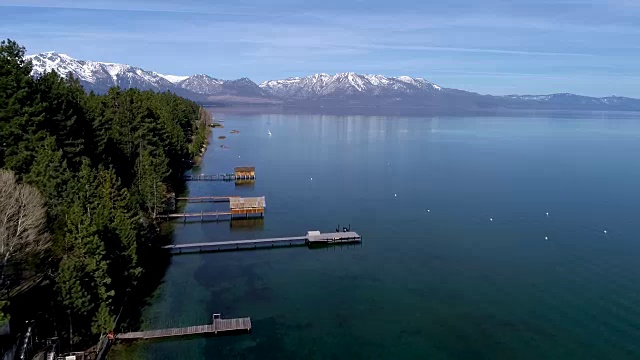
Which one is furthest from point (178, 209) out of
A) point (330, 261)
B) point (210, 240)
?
point (330, 261)

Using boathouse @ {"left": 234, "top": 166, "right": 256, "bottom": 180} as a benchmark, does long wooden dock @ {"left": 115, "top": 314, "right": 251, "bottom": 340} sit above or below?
below

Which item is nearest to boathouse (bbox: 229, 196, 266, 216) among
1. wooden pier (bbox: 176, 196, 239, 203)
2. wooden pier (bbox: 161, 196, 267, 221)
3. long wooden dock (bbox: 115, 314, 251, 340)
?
wooden pier (bbox: 161, 196, 267, 221)

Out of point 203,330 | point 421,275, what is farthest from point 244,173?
point 203,330

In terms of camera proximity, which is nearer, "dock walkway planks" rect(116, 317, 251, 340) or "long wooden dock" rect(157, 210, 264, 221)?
"dock walkway planks" rect(116, 317, 251, 340)

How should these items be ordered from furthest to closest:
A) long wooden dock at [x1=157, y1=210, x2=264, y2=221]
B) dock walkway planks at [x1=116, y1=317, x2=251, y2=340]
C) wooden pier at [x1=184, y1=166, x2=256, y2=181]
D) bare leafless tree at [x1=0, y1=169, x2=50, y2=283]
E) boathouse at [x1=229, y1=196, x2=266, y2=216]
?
wooden pier at [x1=184, y1=166, x2=256, y2=181]
boathouse at [x1=229, y1=196, x2=266, y2=216]
long wooden dock at [x1=157, y1=210, x2=264, y2=221]
dock walkway planks at [x1=116, y1=317, x2=251, y2=340]
bare leafless tree at [x1=0, y1=169, x2=50, y2=283]

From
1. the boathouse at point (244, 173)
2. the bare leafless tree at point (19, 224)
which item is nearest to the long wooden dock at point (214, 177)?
the boathouse at point (244, 173)

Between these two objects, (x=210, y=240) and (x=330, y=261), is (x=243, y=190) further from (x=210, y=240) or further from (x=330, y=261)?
(x=330, y=261)

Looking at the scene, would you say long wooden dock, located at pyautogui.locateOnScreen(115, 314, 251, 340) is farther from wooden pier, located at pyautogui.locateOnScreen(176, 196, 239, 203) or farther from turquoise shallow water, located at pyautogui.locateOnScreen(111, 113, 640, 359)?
wooden pier, located at pyautogui.locateOnScreen(176, 196, 239, 203)

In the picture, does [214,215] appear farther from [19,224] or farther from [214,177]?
[19,224]
